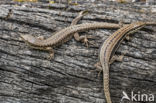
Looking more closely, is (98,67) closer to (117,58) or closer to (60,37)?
(117,58)

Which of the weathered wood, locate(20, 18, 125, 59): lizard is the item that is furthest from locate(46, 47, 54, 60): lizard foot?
the weathered wood

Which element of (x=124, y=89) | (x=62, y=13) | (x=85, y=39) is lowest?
(x=124, y=89)

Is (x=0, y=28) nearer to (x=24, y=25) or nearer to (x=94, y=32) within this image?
(x=24, y=25)

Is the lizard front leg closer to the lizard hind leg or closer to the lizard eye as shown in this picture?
the lizard hind leg

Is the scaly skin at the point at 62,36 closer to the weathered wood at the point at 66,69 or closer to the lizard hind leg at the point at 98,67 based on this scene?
the weathered wood at the point at 66,69

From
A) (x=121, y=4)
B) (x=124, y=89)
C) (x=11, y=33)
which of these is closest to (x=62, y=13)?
(x=11, y=33)

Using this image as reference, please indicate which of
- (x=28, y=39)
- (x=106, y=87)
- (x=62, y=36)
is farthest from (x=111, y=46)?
(x=28, y=39)
